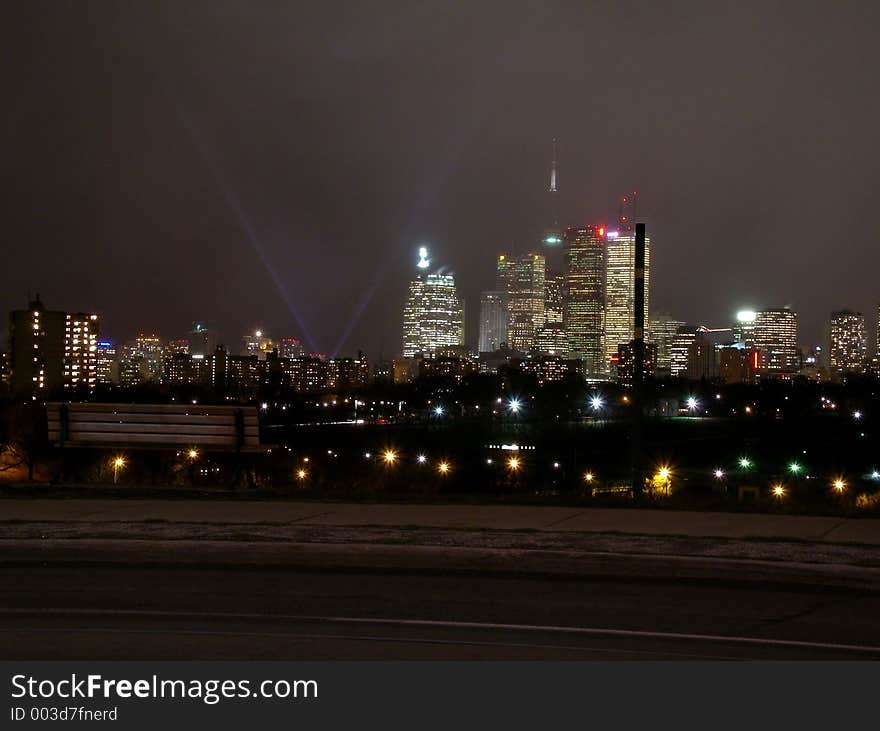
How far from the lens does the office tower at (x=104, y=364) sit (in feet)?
538

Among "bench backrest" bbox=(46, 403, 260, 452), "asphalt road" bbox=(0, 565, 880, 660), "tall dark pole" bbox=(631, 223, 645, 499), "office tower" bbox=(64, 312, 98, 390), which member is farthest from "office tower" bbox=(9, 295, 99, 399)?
"asphalt road" bbox=(0, 565, 880, 660)

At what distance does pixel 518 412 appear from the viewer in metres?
115

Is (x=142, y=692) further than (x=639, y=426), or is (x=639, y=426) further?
(x=639, y=426)

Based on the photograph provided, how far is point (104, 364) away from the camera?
586 ft

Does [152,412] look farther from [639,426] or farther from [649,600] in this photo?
[649,600]

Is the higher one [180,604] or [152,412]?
[152,412]

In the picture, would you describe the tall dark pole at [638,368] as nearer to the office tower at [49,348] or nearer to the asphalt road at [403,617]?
the asphalt road at [403,617]

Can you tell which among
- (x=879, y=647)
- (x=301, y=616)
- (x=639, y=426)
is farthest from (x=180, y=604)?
(x=639, y=426)

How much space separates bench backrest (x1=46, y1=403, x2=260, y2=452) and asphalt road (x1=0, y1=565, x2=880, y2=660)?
242 inches

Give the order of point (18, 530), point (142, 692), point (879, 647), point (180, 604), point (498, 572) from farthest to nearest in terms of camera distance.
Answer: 1. point (18, 530)
2. point (498, 572)
3. point (180, 604)
4. point (879, 647)
5. point (142, 692)

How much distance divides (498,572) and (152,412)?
889 cm

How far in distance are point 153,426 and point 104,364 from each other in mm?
168815

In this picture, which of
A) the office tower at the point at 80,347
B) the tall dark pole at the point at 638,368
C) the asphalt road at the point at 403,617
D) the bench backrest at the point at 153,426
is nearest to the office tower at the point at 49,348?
the office tower at the point at 80,347

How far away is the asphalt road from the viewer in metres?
8.05
